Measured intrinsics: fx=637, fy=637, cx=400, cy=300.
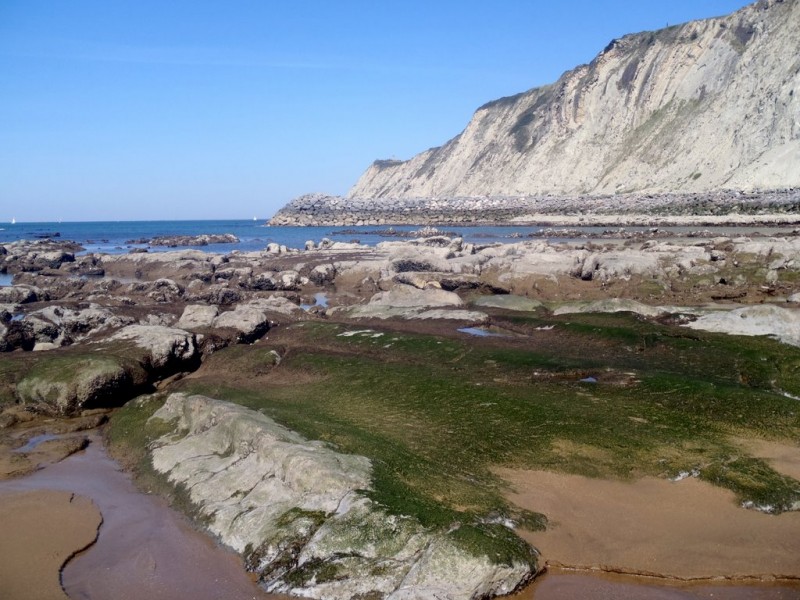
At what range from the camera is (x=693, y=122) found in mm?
99688

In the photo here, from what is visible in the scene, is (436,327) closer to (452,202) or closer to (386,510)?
(386,510)

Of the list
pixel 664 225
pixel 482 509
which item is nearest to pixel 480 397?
pixel 482 509

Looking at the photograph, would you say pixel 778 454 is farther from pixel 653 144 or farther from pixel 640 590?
pixel 653 144

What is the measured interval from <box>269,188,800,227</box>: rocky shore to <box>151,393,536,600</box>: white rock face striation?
60.3 m

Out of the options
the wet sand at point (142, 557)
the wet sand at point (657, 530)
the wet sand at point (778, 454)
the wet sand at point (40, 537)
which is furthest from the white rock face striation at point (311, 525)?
the wet sand at point (778, 454)

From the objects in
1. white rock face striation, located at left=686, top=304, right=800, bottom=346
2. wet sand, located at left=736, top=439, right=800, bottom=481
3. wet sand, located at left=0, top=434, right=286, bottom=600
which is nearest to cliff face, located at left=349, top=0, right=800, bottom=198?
white rock face striation, located at left=686, top=304, right=800, bottom=346

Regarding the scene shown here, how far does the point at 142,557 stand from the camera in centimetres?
920

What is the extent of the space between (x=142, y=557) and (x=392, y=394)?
21.9ft

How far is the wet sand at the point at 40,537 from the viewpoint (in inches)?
333

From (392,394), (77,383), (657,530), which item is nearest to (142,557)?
(392,394)

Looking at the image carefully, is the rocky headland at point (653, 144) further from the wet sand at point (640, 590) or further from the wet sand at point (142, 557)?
the wet sand at point (142, 557)

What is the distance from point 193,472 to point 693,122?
106091 millimetres

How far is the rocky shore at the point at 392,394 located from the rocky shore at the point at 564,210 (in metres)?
39.2

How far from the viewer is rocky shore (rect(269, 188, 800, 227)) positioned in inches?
2660
